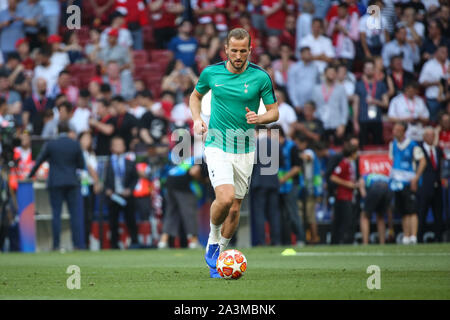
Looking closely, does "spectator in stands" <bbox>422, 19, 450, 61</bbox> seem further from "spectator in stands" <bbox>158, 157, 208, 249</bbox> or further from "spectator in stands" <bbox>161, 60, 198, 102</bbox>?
"spectator in stands" <bbox>158, 157, 208, 249</bbox>

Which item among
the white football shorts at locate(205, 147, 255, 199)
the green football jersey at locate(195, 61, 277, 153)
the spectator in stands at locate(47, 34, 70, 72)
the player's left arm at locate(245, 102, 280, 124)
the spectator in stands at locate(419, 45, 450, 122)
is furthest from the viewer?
the spectator in stands at locate(47, 34, 70, 72)

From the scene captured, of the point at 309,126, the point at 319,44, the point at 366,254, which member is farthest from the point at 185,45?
the point at 366,254

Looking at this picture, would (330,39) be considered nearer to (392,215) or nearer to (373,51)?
(373,51)

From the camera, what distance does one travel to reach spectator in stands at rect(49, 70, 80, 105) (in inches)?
889

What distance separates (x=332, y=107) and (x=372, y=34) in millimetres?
2889

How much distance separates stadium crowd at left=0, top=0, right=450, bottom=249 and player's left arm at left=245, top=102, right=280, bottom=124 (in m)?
7.91

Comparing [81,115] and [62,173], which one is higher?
[81,115]

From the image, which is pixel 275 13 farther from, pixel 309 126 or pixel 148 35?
pixel 309 126

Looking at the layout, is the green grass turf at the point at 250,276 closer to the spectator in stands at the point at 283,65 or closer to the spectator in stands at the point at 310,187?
the spectator in stands at the point at 310,187

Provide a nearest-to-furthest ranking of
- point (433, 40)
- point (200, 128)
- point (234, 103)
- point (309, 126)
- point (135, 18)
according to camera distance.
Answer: point (200, 128) → point (234, 103) → point (309, 126) → point (433, 40) → point (135, 18)

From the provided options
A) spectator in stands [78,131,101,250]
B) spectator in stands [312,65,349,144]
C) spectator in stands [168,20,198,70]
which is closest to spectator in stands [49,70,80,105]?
spectator in stands [78,131,101,250]

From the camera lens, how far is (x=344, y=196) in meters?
19.2
